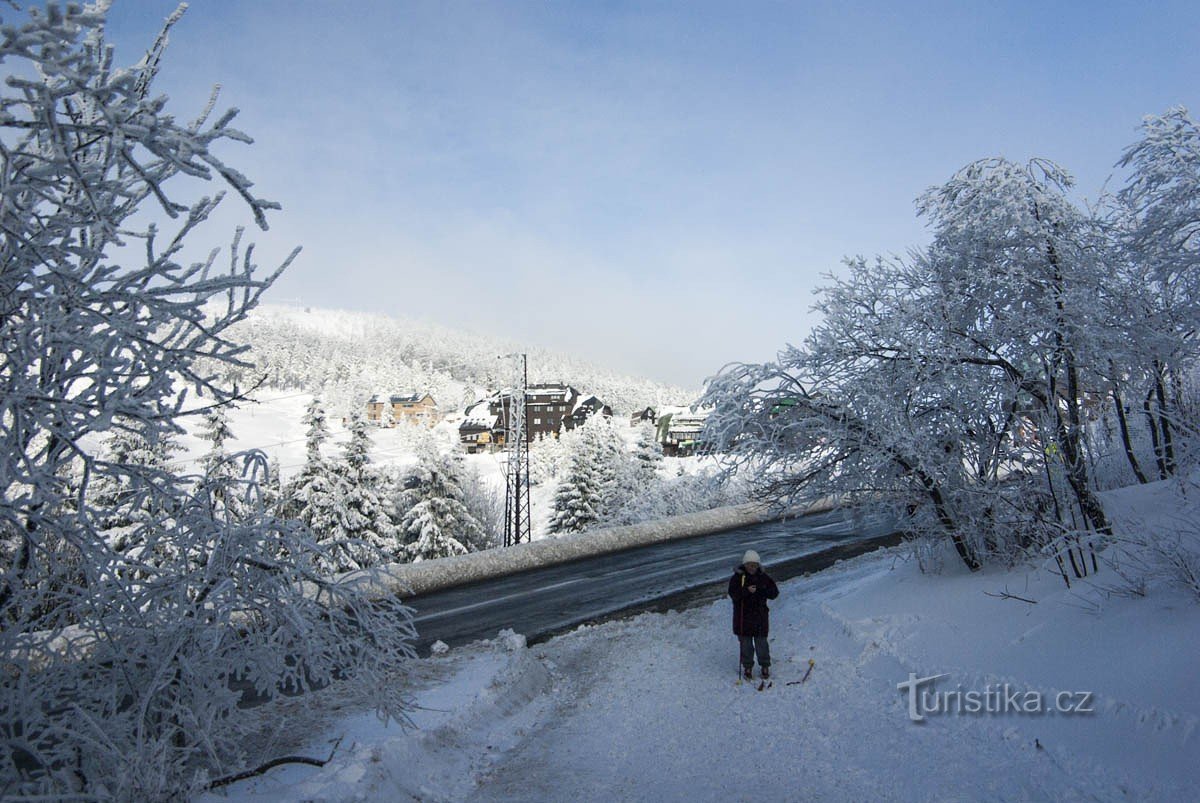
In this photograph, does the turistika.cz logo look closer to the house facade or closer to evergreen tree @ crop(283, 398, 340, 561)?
evergreen tree @ crop(283, 398, 340, 561)

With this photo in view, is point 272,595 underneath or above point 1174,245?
underneath

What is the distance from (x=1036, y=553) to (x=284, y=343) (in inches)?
6975

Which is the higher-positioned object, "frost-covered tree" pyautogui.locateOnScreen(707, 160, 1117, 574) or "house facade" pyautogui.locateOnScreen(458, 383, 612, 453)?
"house facade" pyautogui.locateOnScreen(458, 383, 612, 453)

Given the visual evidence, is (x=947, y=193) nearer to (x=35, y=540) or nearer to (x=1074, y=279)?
(x=1074, y=279)

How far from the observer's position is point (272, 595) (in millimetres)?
4305

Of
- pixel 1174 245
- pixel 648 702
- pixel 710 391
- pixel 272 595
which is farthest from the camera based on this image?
pixel 710 391

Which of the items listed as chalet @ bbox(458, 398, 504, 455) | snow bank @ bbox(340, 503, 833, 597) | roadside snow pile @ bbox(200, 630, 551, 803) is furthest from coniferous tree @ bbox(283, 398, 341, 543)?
chalet @ bbox(458, 398, 504, 455)

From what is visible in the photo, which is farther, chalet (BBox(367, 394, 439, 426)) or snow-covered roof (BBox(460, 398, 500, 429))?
chalet (BBox(367, 394, 439, 426))

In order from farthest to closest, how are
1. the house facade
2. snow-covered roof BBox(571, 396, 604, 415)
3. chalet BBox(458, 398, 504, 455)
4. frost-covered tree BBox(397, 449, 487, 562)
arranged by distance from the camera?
1. snow-covered roof BBox(571, 396, 604, 415)
2. the house facade
3. chalet BBox(458, 398, 504, 455)
4. frost-covered tree BBox(397, 449, 487, 562)

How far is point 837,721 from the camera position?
5691 mm

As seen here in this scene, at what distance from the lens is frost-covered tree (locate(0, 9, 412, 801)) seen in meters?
2.64

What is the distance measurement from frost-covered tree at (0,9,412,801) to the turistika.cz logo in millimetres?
4476

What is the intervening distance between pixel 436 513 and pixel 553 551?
11355 mm

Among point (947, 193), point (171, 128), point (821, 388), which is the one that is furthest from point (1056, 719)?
point (947, 193)
